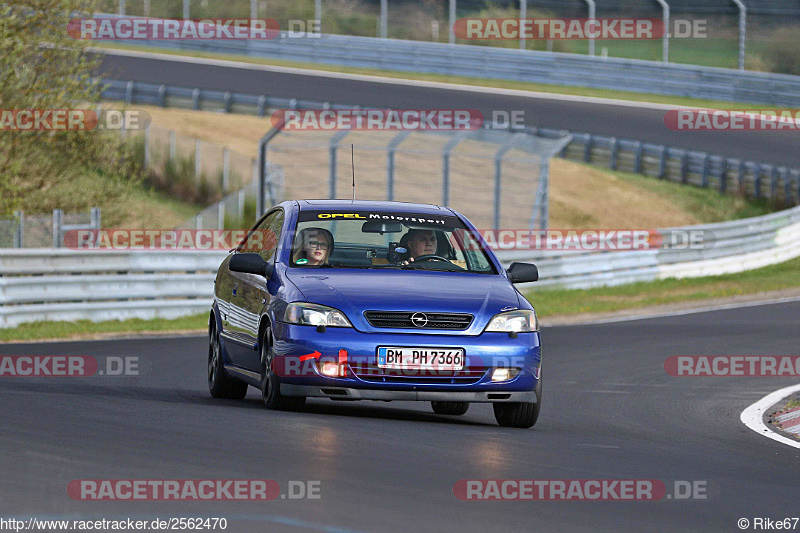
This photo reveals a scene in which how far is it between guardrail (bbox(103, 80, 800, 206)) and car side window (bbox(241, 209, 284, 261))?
25439 millimetres

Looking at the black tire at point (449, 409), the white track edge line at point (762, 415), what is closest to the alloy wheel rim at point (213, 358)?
the black tire at point (449, 409)

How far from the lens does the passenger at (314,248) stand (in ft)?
34.0

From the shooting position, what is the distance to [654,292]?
87.0 ft

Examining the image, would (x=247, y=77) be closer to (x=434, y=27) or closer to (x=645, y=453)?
(x=434, y=27)

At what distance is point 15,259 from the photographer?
18125mm

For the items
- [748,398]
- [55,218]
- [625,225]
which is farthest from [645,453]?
[625,225]

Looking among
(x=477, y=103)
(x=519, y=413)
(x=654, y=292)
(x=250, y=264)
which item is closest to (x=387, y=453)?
(x=519, y=413)

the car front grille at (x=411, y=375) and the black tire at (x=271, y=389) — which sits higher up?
the car front grille at (x=411, y=375)

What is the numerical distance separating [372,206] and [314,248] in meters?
0.73

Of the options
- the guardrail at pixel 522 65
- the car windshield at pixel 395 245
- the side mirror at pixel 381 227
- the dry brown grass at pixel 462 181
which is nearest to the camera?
the car windshield at pixel 395 245

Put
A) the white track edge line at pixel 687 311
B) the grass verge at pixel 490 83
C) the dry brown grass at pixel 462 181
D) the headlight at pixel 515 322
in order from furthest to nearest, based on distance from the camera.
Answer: the grass verge at pixel 490 83, the dry brown grass at pixel 462 181, the white track edge line at pixel 687 311, the headlight at pixel 515 322

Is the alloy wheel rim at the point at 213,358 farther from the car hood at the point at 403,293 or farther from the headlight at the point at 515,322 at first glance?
the headlight at the point at 515,322

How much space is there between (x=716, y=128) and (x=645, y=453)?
31962 millimetres

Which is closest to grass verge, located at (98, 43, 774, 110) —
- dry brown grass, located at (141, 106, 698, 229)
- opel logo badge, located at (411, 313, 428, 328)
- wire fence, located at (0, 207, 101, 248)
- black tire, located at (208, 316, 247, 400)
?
dry brown grass, located at (141, 106, 698, 229)
